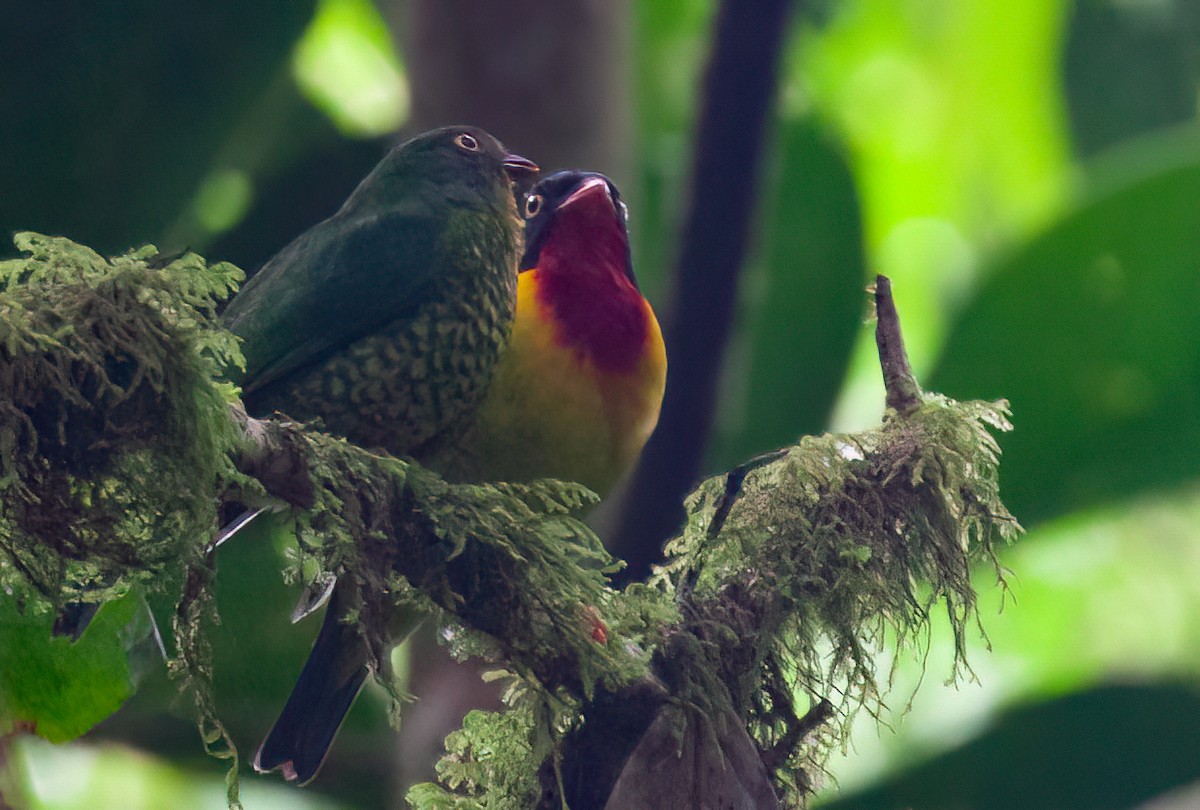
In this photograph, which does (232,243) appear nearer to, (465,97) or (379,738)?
(465,97)

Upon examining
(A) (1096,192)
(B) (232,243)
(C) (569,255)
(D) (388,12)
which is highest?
(D) (388,12)

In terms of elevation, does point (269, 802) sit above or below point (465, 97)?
below

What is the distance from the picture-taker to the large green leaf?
3.62 metres

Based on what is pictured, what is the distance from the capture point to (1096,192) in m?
3.66

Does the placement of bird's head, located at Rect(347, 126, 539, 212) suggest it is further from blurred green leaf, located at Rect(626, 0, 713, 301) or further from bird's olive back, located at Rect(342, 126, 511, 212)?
blurred green leaf, located at Rect(626, 0, 713, 301)

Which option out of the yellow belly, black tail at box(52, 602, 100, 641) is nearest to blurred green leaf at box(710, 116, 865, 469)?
the yellow belly

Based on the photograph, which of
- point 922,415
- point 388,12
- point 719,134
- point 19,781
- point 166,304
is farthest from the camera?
point 388,12

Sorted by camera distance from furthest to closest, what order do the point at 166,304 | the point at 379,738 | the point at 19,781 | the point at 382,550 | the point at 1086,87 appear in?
the point at 1086,87
the point at 379,738
the point at 19,781
the point at 382,550
the point at 166,304

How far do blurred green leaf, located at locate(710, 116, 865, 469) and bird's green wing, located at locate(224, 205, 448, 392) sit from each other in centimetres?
214

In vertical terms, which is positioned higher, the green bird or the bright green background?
the bright green background

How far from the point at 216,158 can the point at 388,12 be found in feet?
6.87

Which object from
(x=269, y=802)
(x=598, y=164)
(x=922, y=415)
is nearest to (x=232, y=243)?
(x=598, y=164)

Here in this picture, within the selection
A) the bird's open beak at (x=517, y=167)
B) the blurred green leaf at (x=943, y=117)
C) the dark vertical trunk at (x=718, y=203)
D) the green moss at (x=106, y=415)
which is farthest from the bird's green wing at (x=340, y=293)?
the blurred green leaf at (x=943, y=117)

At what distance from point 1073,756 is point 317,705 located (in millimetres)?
2440
